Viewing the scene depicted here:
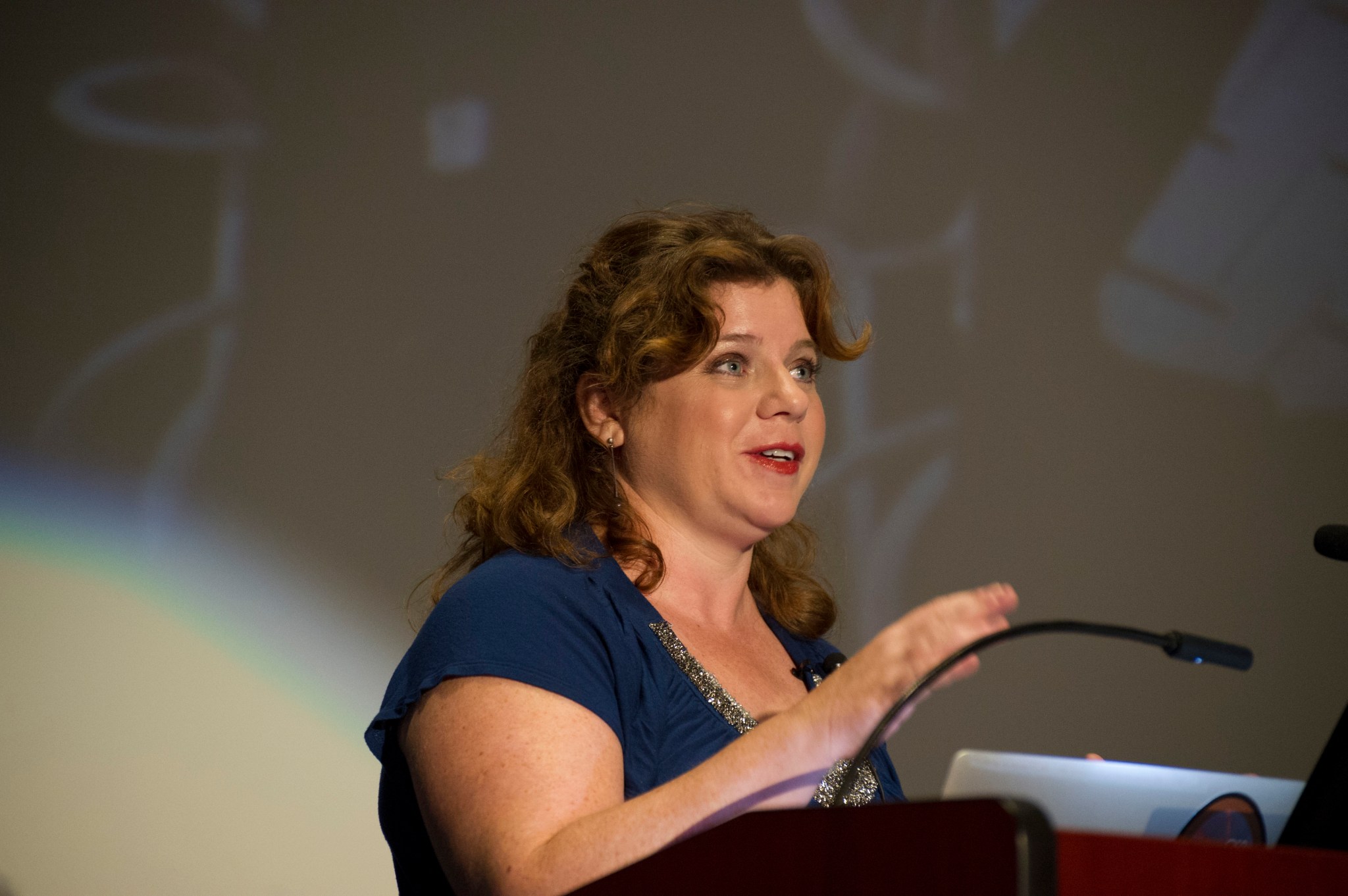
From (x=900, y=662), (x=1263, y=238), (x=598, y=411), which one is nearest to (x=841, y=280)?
(x=1263, y=238)

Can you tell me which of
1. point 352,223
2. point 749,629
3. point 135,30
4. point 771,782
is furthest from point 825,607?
point 135,30

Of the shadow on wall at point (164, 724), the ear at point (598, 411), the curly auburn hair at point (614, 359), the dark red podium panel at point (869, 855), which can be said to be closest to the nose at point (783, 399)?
the curly auburn hair at point (614, 359)

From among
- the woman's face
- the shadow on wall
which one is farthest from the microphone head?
the shadow on wall

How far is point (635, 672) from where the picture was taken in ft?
4.63

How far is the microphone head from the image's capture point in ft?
3.55

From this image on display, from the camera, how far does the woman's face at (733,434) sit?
5.35 ft

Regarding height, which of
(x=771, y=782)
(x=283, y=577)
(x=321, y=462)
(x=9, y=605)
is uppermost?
(x=771, y=782)

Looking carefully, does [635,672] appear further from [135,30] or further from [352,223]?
[135,30]

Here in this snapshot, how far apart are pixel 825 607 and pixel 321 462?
1.22 metres

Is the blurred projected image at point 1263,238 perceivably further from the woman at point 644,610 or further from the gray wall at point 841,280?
the woman at point 644,610

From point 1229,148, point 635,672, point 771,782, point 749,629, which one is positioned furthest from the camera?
point 1229,148

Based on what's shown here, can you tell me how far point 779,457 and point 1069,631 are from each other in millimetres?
751

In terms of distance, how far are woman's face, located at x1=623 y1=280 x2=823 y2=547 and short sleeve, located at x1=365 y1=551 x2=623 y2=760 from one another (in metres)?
0.26

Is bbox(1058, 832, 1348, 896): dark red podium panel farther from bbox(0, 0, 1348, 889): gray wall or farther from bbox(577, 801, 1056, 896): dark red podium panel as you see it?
bbox(0, 0, 1348, 889): gray wall
